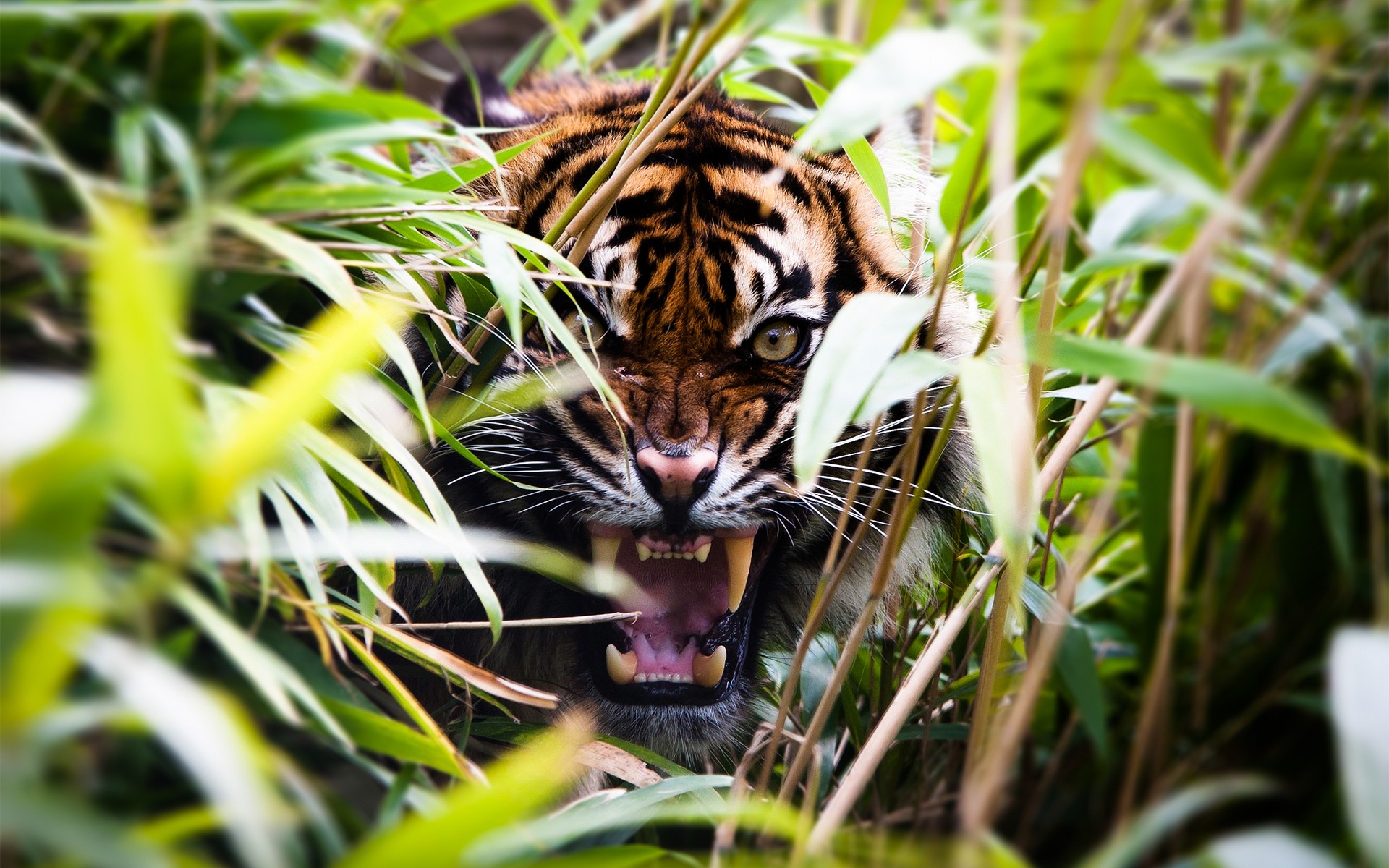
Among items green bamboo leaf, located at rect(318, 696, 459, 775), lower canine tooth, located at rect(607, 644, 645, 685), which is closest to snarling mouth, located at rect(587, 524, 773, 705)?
lower canine tooth, located at rect(607, 644, 645, 685)

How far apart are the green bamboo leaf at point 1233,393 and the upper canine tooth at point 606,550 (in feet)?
2.12

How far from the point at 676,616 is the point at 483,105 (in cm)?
72

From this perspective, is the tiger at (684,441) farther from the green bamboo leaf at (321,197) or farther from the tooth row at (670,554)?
the green bamboo leaf at (321,197)

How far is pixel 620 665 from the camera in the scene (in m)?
1.12

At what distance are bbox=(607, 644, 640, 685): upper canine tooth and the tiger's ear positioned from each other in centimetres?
65

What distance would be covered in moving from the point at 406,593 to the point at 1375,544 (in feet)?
3.02

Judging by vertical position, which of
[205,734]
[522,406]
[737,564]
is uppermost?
[205,734]

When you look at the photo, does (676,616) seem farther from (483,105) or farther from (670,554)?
(483,105)

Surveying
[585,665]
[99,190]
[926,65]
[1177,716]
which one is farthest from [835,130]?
[1177,716]

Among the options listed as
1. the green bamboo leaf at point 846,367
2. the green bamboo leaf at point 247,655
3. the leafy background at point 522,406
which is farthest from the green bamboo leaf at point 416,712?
the green bamboo leaf at point 846,367

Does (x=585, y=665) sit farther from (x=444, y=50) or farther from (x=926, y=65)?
(x=444, y=50)

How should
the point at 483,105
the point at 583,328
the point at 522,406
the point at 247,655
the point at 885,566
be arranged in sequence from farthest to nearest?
1. the point at 483,105
2. the point at 583,328
3. the point at 522,406
4. the point at 885,566
5. the point at 247,655

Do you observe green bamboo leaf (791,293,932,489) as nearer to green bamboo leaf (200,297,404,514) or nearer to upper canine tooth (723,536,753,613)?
green bamboo leaf (200,297,404,514)

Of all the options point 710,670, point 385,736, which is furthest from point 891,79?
point 710,670
